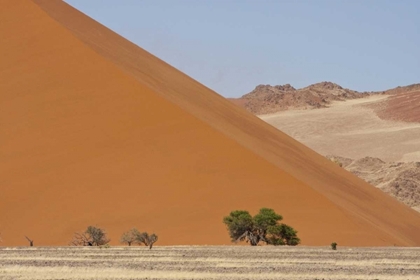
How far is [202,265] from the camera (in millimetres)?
21859

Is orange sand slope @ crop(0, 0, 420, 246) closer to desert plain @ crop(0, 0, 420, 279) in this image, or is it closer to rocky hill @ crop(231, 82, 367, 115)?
desert plain @ crop(0, 0, 420, 279)

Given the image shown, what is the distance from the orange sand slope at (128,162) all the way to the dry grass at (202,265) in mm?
7878

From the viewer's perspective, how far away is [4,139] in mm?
40562

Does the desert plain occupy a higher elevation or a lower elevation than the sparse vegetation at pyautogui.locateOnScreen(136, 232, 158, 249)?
higher

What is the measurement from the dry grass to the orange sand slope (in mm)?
7878

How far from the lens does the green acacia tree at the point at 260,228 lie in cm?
3419

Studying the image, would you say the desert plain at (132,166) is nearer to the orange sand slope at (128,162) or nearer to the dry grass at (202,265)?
the orange sand slope at (128,162)

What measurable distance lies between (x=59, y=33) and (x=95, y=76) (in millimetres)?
3885

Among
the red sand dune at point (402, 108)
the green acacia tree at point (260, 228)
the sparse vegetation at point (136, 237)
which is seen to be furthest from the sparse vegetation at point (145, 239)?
the red sand dune at point (402, 108)

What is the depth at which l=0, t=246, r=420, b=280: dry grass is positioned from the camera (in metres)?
19.0

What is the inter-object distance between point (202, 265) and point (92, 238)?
1209 cm

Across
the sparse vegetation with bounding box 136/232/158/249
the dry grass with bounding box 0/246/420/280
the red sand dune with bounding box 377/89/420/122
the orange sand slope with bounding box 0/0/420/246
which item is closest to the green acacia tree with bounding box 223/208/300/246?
the orange sand slope with bounding box 0/0/420/246

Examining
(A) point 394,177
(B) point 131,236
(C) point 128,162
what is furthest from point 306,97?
(B) point 131,236

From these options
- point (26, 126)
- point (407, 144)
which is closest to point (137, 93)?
point (26, 126)
